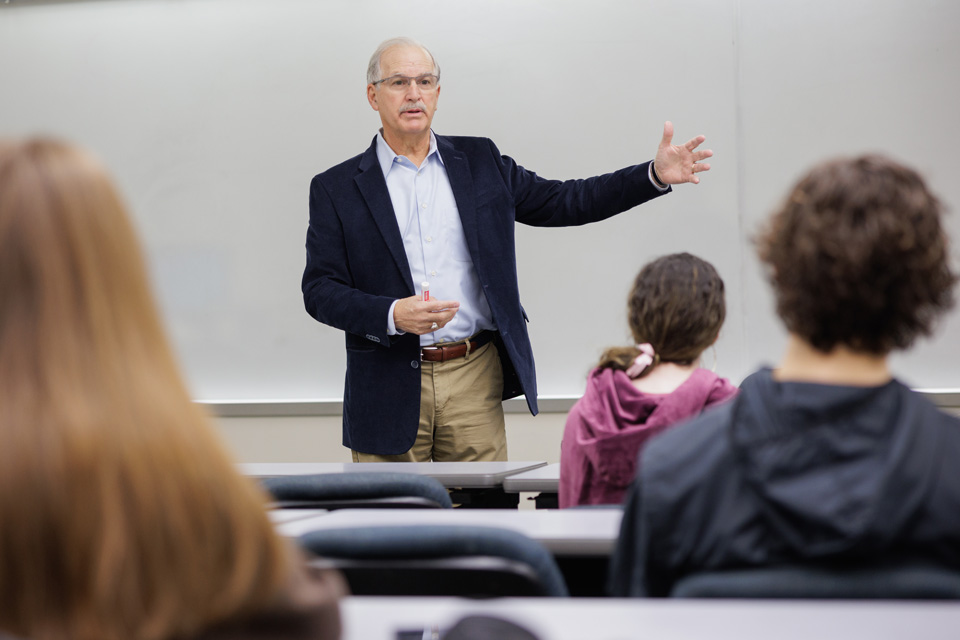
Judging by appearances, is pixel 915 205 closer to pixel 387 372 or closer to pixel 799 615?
pixel 799 615

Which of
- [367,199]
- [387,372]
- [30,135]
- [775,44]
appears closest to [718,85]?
[775,44]

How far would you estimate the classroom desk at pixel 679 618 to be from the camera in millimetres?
969

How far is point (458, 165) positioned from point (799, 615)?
92.1 inches

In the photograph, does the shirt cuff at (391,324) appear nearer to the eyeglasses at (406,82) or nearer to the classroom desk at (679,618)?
the eyeglasses at (406,82)

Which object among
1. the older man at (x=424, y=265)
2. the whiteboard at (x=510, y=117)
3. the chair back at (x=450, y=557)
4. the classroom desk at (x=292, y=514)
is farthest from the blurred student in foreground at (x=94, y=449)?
the whiteboard at (x=510, y=117)

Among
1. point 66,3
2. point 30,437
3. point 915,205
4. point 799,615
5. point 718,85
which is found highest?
point 66,3

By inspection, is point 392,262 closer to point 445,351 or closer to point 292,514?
point 445,351

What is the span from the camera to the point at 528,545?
4.07 ft

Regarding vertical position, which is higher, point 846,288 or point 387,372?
point 846,288

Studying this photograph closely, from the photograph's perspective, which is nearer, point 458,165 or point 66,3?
point 458,165

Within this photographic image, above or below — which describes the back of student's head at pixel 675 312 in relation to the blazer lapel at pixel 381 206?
below

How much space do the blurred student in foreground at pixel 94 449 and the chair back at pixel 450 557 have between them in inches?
22.3

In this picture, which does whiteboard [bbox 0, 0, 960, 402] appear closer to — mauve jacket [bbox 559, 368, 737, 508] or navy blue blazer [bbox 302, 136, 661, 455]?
navy blue blazer [bbox 302, 136, 661, 455]

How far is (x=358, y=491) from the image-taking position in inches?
73.0
